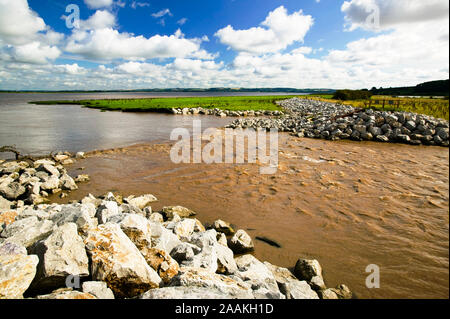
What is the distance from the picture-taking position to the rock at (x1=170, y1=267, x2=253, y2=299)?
10.4 ft

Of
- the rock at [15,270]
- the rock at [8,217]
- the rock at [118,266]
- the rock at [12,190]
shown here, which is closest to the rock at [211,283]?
the rock at [118,266]

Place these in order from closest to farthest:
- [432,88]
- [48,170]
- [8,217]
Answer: [432,88] → [8,217] → [48,170]

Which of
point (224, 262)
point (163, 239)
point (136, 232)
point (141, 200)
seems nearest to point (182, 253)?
point (163, 239)

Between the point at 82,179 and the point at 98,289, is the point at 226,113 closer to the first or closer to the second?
the point at 82,179

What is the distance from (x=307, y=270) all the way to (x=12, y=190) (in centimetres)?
1066

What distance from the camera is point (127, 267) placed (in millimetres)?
3420

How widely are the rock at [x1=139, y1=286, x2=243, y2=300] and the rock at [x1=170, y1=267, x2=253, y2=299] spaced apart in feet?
0.13

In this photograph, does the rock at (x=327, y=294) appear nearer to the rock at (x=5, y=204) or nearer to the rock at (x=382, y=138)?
the rock at (x=5, y=204)

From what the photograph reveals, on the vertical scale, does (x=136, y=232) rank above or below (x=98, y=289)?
above

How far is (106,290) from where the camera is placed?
10.7 feet

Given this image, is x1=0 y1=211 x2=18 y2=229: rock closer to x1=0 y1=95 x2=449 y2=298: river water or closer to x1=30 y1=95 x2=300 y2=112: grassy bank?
x1=0 y1=95 x2=449 y2=298: river water

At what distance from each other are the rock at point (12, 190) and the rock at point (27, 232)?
16.9 ft
